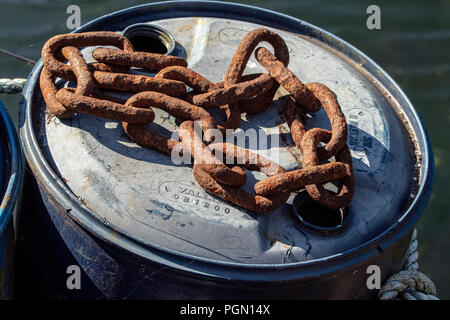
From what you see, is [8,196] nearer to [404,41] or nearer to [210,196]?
[210,196]

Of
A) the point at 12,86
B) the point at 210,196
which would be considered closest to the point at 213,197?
the point at 210,196

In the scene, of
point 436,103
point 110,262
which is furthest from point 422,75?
point 110,262

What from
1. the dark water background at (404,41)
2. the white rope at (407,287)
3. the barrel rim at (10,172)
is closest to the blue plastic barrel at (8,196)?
the barrel rim at (10,172)

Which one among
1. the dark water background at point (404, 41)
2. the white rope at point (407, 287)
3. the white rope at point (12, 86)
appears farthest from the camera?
the dark water background at point (404, 41)

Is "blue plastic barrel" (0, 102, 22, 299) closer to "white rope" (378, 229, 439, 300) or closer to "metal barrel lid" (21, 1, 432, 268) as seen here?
"metal barrel lid" (21, 1, 432, 268)

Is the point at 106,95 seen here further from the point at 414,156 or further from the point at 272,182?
the point at 414,156

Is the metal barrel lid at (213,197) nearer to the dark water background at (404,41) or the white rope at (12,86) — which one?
the white rope at (12,86)

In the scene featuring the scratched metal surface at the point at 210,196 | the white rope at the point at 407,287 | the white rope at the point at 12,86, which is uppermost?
the white rope at the point at 12,86

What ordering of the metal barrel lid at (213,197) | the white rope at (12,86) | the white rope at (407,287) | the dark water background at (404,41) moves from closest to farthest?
the metal barrel lid at (213,197)
the white rope at (407,287)
the white rope at (12,86)
the dark water background at (404,41)
